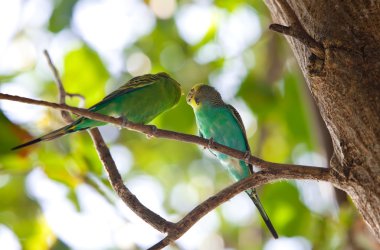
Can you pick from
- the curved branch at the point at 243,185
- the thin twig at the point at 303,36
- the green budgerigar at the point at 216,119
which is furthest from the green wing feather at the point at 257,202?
the thin twig at the point at 303,36

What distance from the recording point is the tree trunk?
2.04 metres

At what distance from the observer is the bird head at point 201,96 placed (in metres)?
4.30

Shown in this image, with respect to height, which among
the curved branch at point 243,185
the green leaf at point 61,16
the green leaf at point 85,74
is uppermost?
the green leaf at point 61,16

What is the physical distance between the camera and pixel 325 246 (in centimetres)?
418

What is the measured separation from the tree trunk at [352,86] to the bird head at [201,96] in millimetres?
2139

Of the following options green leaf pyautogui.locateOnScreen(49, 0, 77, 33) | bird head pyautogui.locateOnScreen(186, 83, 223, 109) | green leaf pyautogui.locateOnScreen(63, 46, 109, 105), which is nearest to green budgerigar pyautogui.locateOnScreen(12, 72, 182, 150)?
bird head pyautogui.locateOnScreen(186, 83, 223, 109)

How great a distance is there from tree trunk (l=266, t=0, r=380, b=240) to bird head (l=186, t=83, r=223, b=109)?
7.02 feet

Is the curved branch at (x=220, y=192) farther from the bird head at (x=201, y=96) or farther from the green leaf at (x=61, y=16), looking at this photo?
the green leaf at (x=61, y=16)

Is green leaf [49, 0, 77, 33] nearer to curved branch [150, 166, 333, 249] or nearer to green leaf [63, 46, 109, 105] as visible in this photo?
green leaf [63, 46, 109, 105]

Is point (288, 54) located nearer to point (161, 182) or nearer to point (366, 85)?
point (161, 182)

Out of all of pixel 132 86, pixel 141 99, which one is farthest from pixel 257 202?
pixel 132 86

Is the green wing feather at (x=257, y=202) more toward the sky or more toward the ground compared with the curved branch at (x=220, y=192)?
more toward the sky

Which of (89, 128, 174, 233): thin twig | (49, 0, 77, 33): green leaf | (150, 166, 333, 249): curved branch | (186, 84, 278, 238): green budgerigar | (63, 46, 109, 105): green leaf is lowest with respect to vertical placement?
(150, 166, 333, 249): curved branch

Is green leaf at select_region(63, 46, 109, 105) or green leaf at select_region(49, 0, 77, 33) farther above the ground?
green leaf at select_region(49, 0, 77, 33)
